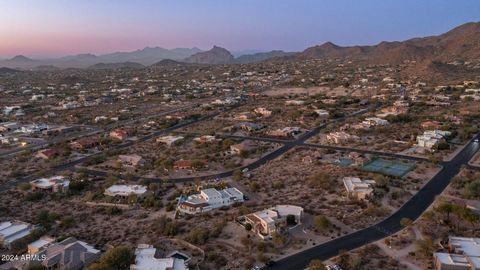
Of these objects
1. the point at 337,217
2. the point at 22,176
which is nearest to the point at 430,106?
the point at 337,217

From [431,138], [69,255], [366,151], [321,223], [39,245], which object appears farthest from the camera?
[431,138]

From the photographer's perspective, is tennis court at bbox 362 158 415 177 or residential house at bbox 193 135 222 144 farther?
residential house at bbox 193 135 222 144

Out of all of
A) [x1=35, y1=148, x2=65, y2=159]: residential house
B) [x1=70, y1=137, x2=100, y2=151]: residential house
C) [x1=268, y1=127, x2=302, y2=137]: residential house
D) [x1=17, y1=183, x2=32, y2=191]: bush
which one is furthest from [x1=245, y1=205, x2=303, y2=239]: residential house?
Result: [x1=70, y1=137, x2=100, y2=151]: residential house

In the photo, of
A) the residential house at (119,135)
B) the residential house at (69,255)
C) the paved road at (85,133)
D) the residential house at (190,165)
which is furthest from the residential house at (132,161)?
the residential house at (69,255)

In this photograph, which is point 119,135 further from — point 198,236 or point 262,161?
point 198,236

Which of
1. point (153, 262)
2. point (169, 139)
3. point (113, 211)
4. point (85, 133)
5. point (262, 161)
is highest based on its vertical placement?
point (153, 262)

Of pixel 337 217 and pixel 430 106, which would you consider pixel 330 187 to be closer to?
pixel 337 217

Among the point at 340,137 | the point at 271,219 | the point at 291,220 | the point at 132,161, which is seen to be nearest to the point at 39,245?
the point at 271,219

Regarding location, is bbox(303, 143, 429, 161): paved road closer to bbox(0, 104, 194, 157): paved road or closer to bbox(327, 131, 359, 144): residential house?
bbox(327, 131, 359, 144): residential house
